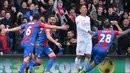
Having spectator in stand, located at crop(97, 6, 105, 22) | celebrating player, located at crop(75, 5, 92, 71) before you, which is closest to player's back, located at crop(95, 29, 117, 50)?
celebrating player, located at crop(75, 5, 92, 71)

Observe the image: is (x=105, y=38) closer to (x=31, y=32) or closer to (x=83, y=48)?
(x=83, y=48)

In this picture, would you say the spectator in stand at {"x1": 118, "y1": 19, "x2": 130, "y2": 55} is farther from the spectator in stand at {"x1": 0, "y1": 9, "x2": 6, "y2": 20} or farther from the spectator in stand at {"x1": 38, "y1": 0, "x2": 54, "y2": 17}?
the spectator in stand at {"x1": 0, "y1": 9, "x2": 6, "y2": 20}

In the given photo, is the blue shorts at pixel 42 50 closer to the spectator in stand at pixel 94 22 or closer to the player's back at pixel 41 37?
the player's back at pixel 41 37

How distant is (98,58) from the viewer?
66.5ft

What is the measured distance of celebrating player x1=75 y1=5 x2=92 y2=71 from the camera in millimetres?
20047

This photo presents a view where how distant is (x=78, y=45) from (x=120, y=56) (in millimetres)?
2382

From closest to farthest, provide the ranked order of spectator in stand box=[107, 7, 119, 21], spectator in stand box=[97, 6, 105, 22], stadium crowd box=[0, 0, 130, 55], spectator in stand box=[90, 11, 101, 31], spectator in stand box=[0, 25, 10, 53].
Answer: spectator in stand box=[0, 25, 10, 53], stadium crowd box=[0, 0, 130, 55], spectator in stand box=[90, 11, 101, 31], spectator in stand box=[97, 6, 105, 22], spectator in stand box=[107, 7, 119, 21]

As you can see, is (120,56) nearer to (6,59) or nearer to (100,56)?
(100,56)

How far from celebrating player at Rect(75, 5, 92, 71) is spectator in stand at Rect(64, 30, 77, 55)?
175cm

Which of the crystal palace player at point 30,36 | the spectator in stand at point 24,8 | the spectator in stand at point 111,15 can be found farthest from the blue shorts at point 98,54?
the spectator in stand at point 24,8

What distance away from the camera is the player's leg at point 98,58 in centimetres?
2006

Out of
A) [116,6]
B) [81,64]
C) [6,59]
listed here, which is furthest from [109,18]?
[6,59]

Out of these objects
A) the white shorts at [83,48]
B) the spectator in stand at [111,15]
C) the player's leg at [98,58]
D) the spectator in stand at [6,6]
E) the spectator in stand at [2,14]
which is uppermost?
the spectator in stand at [6,6]

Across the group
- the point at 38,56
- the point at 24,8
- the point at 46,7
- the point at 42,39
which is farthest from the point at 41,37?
the point at 46,7
